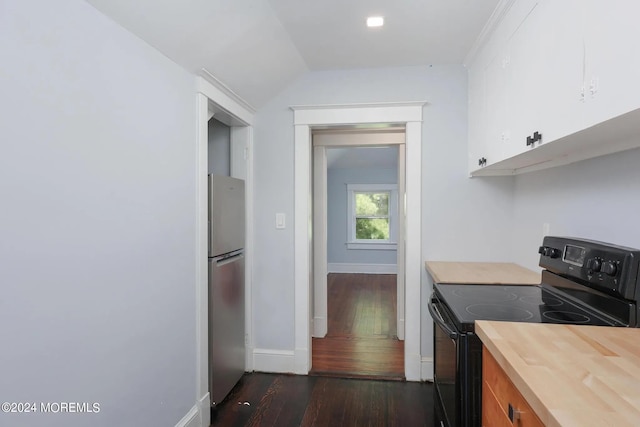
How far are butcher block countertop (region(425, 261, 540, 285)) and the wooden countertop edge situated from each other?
890mm

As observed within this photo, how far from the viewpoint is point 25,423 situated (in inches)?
41.0

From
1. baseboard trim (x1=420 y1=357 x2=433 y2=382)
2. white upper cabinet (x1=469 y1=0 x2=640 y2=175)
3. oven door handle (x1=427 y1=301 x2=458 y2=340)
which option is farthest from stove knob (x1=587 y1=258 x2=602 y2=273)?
baseboard trim (x1=420 y1=357 x2=433 y2=382)

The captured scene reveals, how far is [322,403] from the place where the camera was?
2387 mm

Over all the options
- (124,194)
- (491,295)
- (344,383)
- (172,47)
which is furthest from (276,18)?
(344,383)

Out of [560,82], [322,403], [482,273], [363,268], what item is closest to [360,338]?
[322,403]

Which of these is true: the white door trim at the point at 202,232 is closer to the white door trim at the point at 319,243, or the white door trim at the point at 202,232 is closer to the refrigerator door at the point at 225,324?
the refrigerator door at the point at 225,324

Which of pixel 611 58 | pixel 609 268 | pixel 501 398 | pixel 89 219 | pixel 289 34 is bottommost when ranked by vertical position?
pixel 501 398

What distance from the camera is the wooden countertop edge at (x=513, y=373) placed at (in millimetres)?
667

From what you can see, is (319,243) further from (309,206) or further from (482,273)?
(482,273)

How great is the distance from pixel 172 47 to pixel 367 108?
1496 mm

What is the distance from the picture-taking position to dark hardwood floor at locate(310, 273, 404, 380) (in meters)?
2.87

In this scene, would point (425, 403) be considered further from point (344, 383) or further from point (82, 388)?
point (82, 388)

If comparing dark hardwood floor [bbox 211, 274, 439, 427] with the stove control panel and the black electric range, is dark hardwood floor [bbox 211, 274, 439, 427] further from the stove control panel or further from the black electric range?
the stove control panel

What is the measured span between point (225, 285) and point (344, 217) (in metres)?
4.94
